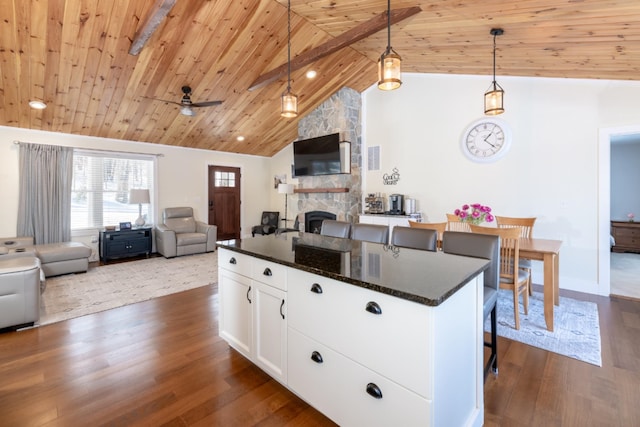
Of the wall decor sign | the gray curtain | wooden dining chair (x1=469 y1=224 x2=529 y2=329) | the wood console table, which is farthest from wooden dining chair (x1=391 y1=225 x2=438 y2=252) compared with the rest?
the wood console table

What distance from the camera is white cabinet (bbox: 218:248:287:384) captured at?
6.27ft

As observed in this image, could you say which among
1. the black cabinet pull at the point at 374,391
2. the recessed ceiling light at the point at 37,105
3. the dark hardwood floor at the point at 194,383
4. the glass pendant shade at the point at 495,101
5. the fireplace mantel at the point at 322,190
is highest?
the recessed ceiling light at the point at 37,105

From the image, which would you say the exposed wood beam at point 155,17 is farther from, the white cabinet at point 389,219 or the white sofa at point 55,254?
the white cabinet at point 389,219

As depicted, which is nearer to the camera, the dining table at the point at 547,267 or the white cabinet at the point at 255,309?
the white cabinet at the point at 255,309

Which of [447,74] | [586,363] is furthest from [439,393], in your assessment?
[447,74]

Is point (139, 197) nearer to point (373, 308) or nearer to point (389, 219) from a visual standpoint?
point (389, 219)

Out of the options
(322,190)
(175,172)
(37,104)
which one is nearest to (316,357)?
(322,190)

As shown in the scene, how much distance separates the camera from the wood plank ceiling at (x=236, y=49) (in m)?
2.77

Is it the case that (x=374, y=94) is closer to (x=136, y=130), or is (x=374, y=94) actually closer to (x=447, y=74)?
(x=447, y=74)

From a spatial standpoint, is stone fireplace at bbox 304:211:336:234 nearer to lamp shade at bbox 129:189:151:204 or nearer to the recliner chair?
the recliner chair

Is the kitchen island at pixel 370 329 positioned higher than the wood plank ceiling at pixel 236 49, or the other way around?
the wood plank ceiling at pixel 236 49

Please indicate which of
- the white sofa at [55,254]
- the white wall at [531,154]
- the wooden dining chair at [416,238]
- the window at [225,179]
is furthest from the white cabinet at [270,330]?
the window at [225,179]

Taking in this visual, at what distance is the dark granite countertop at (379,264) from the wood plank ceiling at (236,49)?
230 cm

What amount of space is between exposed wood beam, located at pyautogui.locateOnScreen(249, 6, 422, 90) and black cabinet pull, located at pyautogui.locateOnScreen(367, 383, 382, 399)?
11.0 feet
